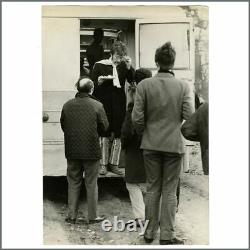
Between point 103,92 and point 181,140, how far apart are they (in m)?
0.96

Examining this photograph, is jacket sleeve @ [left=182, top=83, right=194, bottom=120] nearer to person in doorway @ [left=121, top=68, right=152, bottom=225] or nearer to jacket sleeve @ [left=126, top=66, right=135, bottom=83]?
person in doorway @ [left=121, top=68, right=152, bottom=225]

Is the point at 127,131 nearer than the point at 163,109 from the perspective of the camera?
No

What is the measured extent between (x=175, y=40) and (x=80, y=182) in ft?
4.96

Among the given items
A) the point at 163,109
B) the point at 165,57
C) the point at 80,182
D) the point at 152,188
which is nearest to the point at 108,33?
the point at 165,57

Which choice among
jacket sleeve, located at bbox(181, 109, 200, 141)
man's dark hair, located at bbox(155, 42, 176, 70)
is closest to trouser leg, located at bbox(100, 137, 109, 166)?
jacket sleeve, located at bbox(181, 109, 200, 141)

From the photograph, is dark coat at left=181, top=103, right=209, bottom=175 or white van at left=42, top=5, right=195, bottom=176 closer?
dark coat at left=181, top=103, right=209, bottom=175

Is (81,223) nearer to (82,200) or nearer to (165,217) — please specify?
(82,200)

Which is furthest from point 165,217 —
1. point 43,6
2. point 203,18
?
point 43,6

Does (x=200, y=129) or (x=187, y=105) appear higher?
(x=187, y=105)

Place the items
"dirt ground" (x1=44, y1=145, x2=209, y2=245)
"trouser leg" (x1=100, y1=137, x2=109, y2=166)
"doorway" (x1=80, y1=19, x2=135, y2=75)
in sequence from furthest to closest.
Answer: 1. "trouser leg" (x1=100, y1=137, x2=109, y2=166)
2. "doorway" (x1=80, y1=19, x2=135, y2=75)
3. "dirt ground" (x1=44, y1=145, x2=209, y2=245)

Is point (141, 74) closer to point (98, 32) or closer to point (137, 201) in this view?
point (98, 32)

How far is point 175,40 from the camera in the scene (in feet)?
18.6

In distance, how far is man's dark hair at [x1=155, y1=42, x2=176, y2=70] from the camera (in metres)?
5.30

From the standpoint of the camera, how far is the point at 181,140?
17.4 ft
